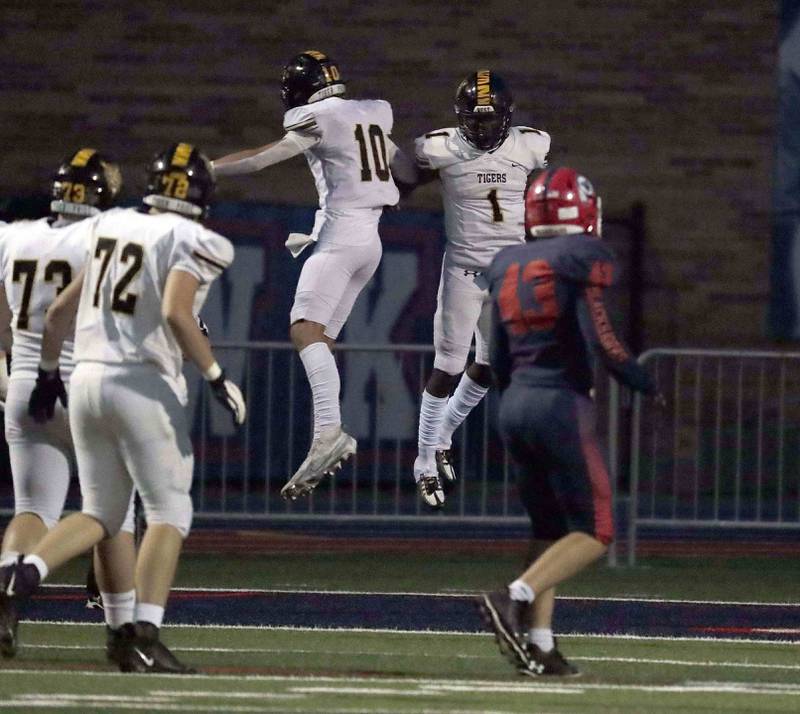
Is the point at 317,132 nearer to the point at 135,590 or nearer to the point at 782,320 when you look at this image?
the point at 135,590

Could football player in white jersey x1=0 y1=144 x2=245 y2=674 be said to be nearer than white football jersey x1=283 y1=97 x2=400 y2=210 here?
Yes

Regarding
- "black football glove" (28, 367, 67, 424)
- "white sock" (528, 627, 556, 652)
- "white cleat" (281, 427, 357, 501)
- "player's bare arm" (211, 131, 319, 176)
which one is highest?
"player's bare arm" (211, 131, 319, 176)

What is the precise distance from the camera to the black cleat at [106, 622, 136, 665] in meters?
9.00

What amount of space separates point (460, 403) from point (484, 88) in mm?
2067

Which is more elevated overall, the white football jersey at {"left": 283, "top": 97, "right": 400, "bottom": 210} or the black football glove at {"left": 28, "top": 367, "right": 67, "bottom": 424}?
the white football jersey at {"left": 283, "top": 97, "right": 400, "bottom": 210}

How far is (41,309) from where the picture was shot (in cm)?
1000

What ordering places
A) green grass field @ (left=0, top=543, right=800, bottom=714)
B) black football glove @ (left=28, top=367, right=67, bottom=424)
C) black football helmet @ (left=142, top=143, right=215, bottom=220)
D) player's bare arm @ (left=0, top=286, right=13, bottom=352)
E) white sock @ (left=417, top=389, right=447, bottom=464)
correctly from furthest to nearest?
white sock @ (left=417, top=389, right=447, bottom=464)
player's bare arm @ (left=0, top=286, right=13, bottom=352)
black football glove @ (left=28, top=367, right=67, bottom=424)
black football helmet @ (left=142, top=143, right=215, bottom=220)
green grass field @ (left=0, top=543, right=800, bottom=714)

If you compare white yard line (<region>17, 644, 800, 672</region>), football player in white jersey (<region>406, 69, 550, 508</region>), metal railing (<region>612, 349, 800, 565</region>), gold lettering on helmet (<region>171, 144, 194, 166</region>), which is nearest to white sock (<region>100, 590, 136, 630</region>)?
white yard line (<region>17, 644, 800, 672</region>)

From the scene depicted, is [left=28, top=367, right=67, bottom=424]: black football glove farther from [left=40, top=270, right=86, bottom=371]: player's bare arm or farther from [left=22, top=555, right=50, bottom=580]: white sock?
[left=22, top=555, right=50, bottom=580]: white sock

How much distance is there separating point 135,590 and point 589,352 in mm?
2006

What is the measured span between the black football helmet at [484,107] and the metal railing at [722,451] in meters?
2.03

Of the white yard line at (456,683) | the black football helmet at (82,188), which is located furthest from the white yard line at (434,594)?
the white yard line at (456,683)

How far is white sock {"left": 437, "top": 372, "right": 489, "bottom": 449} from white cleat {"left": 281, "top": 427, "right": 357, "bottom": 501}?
127 centimetres

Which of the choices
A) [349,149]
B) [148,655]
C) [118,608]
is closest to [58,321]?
[118,608]
